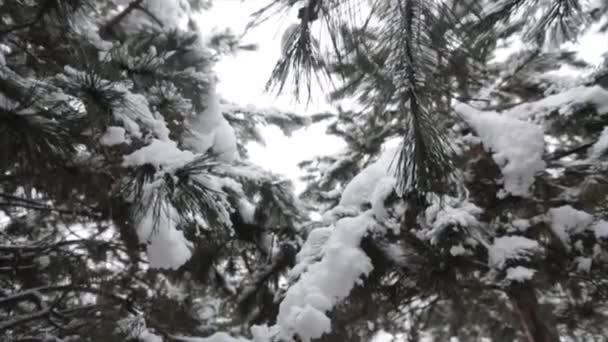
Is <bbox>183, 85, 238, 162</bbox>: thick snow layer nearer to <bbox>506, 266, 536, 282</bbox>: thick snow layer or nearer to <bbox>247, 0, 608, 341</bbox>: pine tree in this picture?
<bbox>247, 0, 608, 341</bbox>: pine tree

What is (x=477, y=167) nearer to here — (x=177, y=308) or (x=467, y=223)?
(x=467, y=223)

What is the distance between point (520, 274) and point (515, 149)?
795 mm

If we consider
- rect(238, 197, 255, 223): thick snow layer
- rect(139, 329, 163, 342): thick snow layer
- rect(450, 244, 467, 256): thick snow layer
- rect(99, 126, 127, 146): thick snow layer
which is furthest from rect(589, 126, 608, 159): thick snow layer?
rect(139, 329, 163, 342): thick snow layer

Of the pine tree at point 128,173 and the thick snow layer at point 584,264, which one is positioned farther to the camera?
the thick snow layer at point 584,264

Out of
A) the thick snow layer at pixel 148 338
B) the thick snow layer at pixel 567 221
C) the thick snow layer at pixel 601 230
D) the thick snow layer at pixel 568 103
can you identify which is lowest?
the thick snow layer at pixel 148 338

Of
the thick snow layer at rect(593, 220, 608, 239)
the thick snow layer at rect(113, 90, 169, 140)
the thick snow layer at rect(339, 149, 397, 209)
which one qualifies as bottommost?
the thick snow layer at rect(593, 220, 608, 239)

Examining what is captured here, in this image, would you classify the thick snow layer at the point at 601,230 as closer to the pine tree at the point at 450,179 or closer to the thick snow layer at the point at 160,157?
the pine tree at the point at 450,179

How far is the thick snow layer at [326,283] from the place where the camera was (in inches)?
76.0

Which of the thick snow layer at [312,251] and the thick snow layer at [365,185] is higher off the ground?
the thick snow layer at [365,185]

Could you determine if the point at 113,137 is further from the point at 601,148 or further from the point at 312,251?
the point at 601,148

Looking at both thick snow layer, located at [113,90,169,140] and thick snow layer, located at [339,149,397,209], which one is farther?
thick snow layer, located at [339,149,397,209]

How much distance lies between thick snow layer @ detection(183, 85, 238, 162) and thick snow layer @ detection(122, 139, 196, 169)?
1089 millimetres

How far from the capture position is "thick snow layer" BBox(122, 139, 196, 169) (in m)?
1.50

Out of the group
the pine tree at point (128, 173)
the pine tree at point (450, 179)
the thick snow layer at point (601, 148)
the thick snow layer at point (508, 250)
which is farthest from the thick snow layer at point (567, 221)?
the pine tree at point (128, 173)
